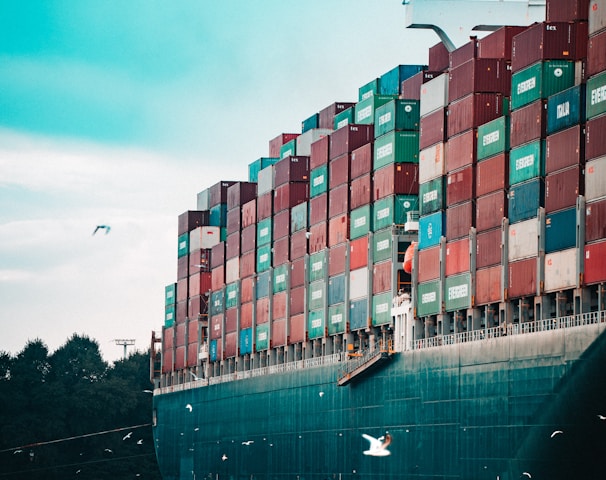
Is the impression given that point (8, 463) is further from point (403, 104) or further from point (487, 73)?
point (487, 73)

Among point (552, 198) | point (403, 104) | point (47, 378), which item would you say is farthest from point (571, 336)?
point (47, 378)

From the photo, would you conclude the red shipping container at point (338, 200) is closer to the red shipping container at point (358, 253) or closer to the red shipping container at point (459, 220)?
the red shipping container at point (358, 253)

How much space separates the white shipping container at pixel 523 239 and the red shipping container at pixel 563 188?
1120 millimetres

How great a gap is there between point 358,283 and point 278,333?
14.5m

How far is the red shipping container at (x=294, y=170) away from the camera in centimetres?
8806

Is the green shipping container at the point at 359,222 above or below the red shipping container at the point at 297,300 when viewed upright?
above

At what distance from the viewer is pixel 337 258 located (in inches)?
3098

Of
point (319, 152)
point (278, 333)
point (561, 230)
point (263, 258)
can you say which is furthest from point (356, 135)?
point (561, 230)

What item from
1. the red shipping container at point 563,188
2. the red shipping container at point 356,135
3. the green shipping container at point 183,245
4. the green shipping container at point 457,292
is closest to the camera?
the red shipping container at point 563,188

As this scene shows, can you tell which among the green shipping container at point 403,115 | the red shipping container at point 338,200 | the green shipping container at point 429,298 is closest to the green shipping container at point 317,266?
the red shipping container at point 338,200

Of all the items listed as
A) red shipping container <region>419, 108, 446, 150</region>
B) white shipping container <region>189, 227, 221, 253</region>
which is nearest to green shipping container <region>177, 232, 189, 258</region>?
white shipping container <region>189, 227, 221, 253</region>

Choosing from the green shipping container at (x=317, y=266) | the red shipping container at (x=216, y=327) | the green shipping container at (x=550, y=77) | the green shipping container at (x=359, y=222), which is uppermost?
the green shipping container at (x=550, y=77)

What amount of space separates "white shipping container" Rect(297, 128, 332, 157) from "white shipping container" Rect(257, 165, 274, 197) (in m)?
2.37

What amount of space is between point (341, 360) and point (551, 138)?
86.9ft
